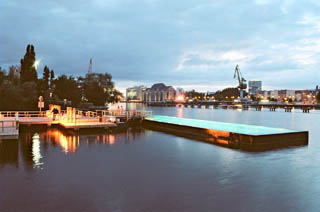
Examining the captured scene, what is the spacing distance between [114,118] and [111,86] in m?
64.6

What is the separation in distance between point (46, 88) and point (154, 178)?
6925 centimetres

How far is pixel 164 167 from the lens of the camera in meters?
14.4

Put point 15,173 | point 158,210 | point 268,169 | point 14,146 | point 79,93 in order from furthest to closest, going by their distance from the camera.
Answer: point 79,93, point 14,146, point 268,169, point 15,173, point 158,210

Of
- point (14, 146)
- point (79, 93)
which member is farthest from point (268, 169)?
point (79, 93)

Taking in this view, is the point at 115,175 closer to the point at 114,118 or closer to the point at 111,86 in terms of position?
the point at 114,118

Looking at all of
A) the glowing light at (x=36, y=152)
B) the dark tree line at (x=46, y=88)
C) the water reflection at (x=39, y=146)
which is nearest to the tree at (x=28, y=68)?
the dark tree line at (x=46, y=88)

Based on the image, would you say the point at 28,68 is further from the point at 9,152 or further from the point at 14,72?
the point at 9,152

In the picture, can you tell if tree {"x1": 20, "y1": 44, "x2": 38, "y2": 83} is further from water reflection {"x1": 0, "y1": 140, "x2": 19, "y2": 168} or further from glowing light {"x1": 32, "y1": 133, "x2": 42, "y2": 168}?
water reflection {"x1": 0, "y1": 140, "x2": 19, "y2": 168}

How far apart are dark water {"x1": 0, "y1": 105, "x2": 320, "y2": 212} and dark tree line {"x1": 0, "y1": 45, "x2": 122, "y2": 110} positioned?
32678mm

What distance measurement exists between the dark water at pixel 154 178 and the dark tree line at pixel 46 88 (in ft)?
107

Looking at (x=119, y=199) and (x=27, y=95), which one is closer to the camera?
(x=119, y=199)

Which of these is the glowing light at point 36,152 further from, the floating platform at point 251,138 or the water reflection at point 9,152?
the floating platform at point 251,138

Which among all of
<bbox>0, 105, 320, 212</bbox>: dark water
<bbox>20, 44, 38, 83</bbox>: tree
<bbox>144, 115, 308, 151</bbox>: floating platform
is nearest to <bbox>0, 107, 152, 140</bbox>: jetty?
<bbox>0, 105, 320, 212</bbox>: dark water

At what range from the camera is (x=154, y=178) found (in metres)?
12.3
